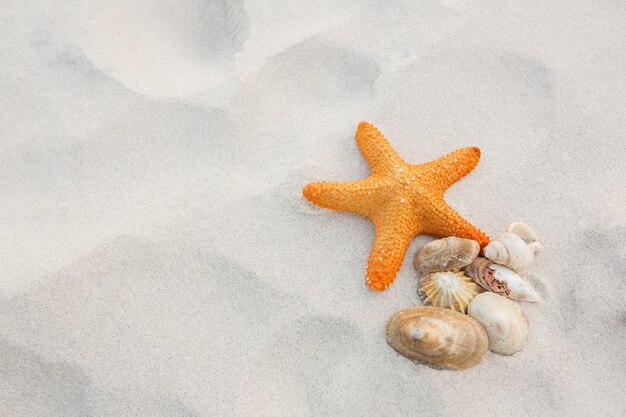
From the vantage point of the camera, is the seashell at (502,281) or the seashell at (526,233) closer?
the seashell at (502,281)

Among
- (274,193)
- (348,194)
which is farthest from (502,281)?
(274,193)

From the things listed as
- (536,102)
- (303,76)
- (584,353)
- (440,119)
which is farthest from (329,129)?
(584,353)

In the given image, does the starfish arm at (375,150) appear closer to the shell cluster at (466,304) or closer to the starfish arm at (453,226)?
the starfish arm at (453,226)

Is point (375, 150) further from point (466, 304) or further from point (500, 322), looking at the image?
point (500, 322)

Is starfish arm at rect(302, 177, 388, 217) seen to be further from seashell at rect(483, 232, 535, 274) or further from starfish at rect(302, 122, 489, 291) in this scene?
seashell at rect(483, 232, 535, 274)

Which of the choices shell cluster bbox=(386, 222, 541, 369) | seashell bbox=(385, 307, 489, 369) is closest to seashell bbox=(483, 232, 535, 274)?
shell cluster bbox=(386, 222, 541, 369)

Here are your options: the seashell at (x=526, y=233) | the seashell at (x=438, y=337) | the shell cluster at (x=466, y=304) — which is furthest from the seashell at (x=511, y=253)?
the seashell at (x=438, y=337)

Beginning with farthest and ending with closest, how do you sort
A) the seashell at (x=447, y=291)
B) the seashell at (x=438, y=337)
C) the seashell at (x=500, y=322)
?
the seashell at (x=447, y=291)
the seashell at (x=500, y=322)
the seashell at (x=438, y=337)
